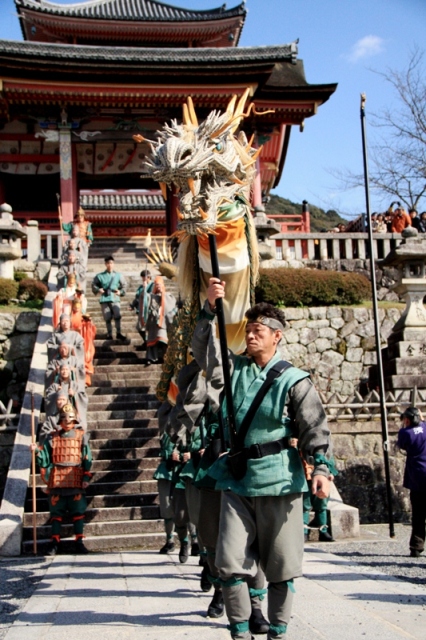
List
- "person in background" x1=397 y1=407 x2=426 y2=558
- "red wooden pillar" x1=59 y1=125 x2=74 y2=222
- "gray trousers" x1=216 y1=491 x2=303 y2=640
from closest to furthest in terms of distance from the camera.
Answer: "gray trousers" x1=216 y1=491 x2=303 y2=640, "person in background" x1=397 y1=407 x2=426 y2=558, "red wooden pillar" x1=59 y1=125 x2=74 y2=222

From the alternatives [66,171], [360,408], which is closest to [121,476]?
[360,408]

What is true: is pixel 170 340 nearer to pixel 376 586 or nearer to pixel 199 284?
pixel 199 284

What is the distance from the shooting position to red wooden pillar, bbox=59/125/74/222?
2077 centimetres

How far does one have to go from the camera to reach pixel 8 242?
56.0ft

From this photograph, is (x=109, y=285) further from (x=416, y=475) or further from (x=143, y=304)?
(x=416, y=475)

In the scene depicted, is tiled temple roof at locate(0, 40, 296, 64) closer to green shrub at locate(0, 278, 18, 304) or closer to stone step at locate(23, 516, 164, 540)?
green shrub at locate(0, 278, 18, 304)

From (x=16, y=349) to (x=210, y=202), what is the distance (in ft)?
34.5

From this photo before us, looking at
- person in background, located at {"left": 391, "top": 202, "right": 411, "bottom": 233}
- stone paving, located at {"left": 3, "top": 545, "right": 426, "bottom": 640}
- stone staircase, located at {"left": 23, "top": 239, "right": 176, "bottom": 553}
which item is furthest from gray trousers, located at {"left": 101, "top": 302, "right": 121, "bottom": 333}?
person in background, located at {"left": 391, "top": 202, "right": 411, "bottom": 233}

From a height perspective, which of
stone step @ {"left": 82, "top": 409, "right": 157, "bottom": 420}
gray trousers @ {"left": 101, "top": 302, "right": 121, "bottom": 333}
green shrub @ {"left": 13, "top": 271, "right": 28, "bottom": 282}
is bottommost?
stone step @ {"left": 82, "top": 409, "right": 157, "bottom": 420}

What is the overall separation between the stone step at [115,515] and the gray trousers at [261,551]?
19.0 feet

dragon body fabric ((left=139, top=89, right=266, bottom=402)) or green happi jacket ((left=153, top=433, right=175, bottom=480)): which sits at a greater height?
dragon body fabric ((left=139, top=89, right=266, bottom=402))

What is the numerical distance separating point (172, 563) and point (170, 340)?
2.36 meters

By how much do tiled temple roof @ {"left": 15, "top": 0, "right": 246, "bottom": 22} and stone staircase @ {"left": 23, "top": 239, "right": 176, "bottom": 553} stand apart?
54.0ft

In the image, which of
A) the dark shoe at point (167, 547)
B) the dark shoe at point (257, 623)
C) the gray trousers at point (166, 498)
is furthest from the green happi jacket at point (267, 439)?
the dark shoe at point (167, 547)
